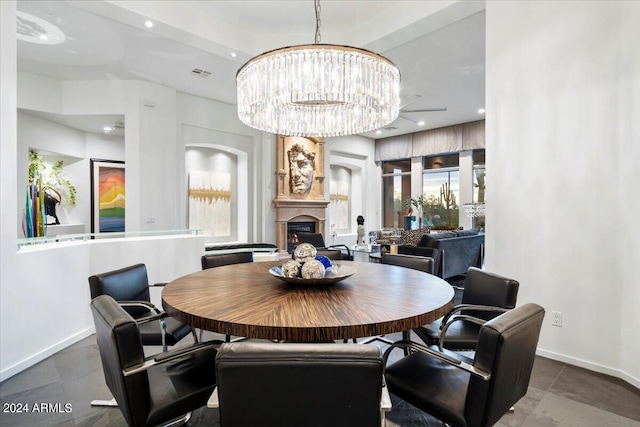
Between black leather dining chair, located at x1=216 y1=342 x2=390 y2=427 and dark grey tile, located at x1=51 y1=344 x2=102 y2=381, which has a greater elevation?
black leather dining chair, located at x1=216 y1=342 x2=390 y2=427

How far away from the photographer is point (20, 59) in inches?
169

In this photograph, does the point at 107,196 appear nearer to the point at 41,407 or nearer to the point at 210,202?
the point at 210,202

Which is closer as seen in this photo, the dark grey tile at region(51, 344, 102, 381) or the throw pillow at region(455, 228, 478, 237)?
the dark grey tile at region(51, 344, 102, 381)

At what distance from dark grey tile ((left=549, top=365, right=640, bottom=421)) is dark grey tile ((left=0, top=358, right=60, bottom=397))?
3.37 m

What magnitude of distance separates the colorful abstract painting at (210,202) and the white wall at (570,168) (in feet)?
16.5

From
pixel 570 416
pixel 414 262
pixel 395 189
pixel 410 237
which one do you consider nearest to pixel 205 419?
pixel 414 262

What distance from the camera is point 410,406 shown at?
203 cm

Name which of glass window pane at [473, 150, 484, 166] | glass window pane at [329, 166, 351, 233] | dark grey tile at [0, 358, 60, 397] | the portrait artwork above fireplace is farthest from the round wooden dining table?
glass window pane at [329, 166, 351, 233]

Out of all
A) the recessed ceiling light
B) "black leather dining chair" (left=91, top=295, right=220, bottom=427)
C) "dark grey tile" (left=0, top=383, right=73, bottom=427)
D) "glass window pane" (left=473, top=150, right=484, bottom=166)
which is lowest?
"dark grey tile" (left=0, top=383, right=73, bottom=427)

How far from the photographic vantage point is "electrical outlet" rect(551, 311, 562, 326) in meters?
2.62

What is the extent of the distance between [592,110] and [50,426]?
3.99m

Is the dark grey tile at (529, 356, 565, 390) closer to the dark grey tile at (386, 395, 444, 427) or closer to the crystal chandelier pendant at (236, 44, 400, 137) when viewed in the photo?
the dark grey tile at (386, 395, 444, 427)

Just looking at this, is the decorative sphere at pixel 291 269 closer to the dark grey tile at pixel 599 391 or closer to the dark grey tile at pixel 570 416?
the dark grey tile at pixel 570 416

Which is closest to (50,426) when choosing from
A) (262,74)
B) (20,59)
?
(262,74)
